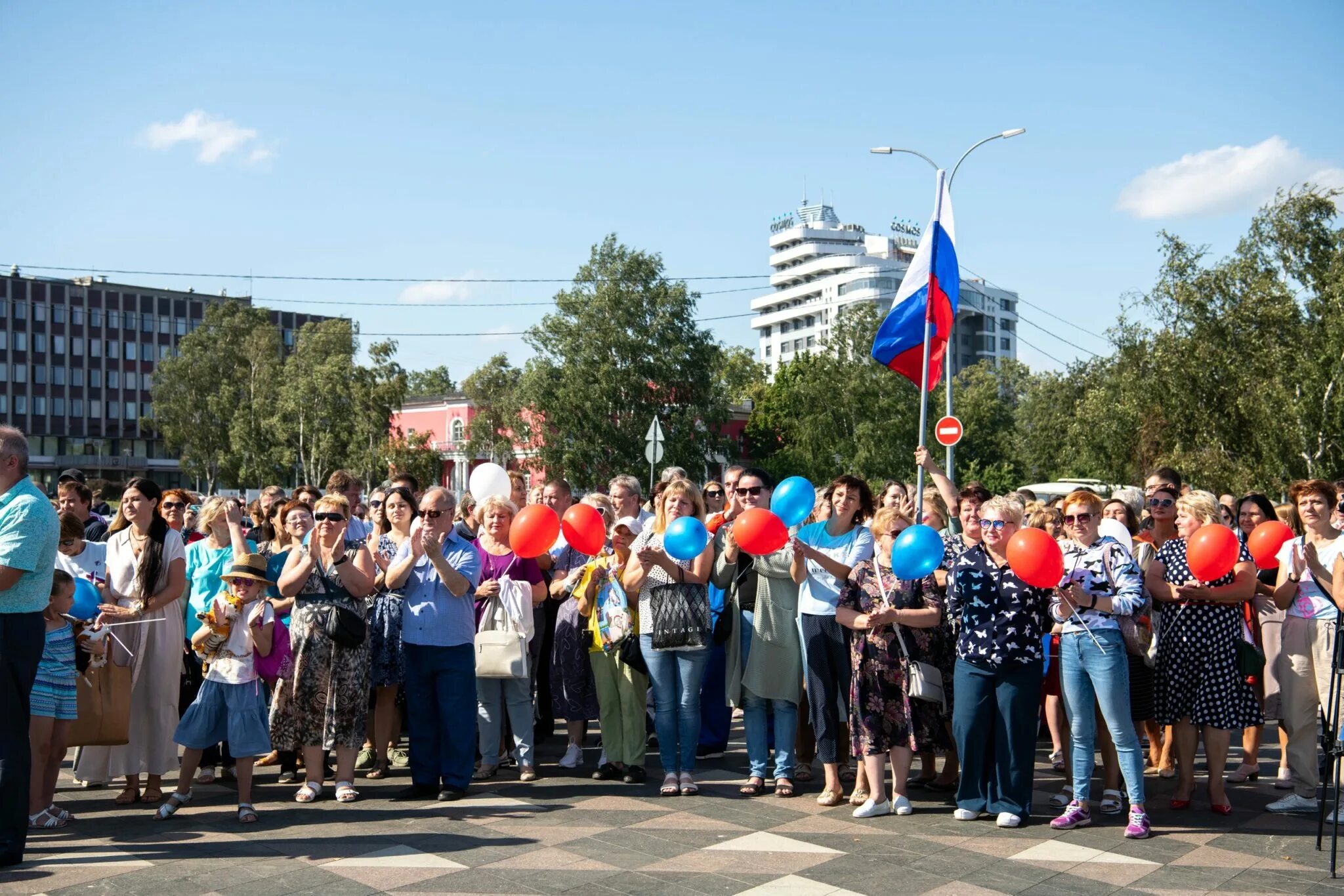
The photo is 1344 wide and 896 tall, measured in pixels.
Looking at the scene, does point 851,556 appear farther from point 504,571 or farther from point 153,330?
point 153,330

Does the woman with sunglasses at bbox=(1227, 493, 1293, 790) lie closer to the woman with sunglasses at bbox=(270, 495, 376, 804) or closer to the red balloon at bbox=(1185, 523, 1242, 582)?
the red balloon at bbox=(1185, 523, 1242, 582)

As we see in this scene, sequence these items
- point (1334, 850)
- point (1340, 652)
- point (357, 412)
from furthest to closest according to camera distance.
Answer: point (357, 412) < point (1340, 652) < point (1334, 850)

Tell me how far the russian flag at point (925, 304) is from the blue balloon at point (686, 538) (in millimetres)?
8913

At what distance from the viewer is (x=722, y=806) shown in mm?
7180

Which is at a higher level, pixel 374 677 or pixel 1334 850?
pixel 374 677

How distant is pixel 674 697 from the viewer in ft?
24.9

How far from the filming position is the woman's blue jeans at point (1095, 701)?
6543 mm

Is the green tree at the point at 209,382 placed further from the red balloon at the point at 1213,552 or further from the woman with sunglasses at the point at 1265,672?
the red balloon at the point at 1213,552

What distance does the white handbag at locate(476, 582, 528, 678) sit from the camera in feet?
25.8

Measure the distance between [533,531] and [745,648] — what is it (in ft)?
5.59

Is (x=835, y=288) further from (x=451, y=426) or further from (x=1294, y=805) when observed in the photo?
(x=1294, y=805)

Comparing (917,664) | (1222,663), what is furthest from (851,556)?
(1222,663)

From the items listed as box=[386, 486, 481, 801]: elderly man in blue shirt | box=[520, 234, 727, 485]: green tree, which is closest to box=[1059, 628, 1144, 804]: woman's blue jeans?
box=[386, 486, 481, 801]: elderly man in blue shirt

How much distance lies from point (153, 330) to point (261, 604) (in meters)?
105
